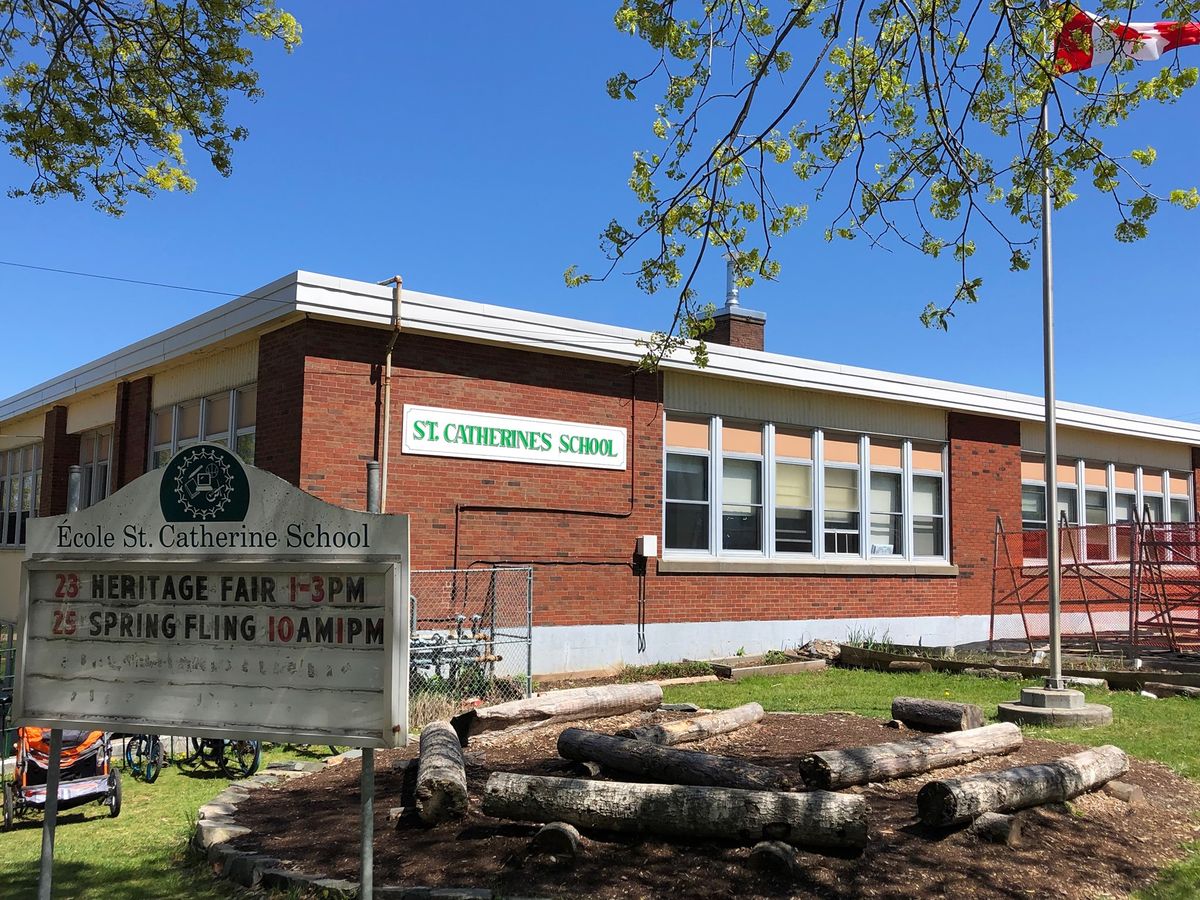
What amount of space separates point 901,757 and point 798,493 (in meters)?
11.3

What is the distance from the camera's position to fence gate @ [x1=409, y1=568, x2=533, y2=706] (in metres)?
12.1

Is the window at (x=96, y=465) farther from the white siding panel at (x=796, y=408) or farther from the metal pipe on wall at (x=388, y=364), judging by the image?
the white siding panel at (x=796, y=408)

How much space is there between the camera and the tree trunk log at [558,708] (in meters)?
A: 8.94

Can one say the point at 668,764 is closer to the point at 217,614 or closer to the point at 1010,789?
the point at 1010,789

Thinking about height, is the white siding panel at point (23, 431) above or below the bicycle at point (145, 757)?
above

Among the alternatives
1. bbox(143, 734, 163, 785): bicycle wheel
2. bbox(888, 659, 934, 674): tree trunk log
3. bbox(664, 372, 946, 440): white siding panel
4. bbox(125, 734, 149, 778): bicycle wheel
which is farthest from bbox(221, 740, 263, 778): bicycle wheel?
bbox(888, 659, 934, 674): tree trunk log

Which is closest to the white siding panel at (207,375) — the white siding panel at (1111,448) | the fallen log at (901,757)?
the fallen log at (901,757)

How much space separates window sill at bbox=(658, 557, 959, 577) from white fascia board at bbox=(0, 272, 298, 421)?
6891mm

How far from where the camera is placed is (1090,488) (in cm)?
2381

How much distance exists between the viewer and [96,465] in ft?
64.9

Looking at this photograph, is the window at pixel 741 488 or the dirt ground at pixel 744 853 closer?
the dirt ground at pixel 744 853

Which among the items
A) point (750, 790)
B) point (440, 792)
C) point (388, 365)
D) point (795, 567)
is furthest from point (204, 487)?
point (795, 567)

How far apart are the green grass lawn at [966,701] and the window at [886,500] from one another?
397cm

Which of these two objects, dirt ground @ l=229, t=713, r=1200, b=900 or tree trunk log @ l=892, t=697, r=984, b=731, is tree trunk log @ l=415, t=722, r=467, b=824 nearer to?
dirt ground @ l=229, t=713, r=1200, b=900
